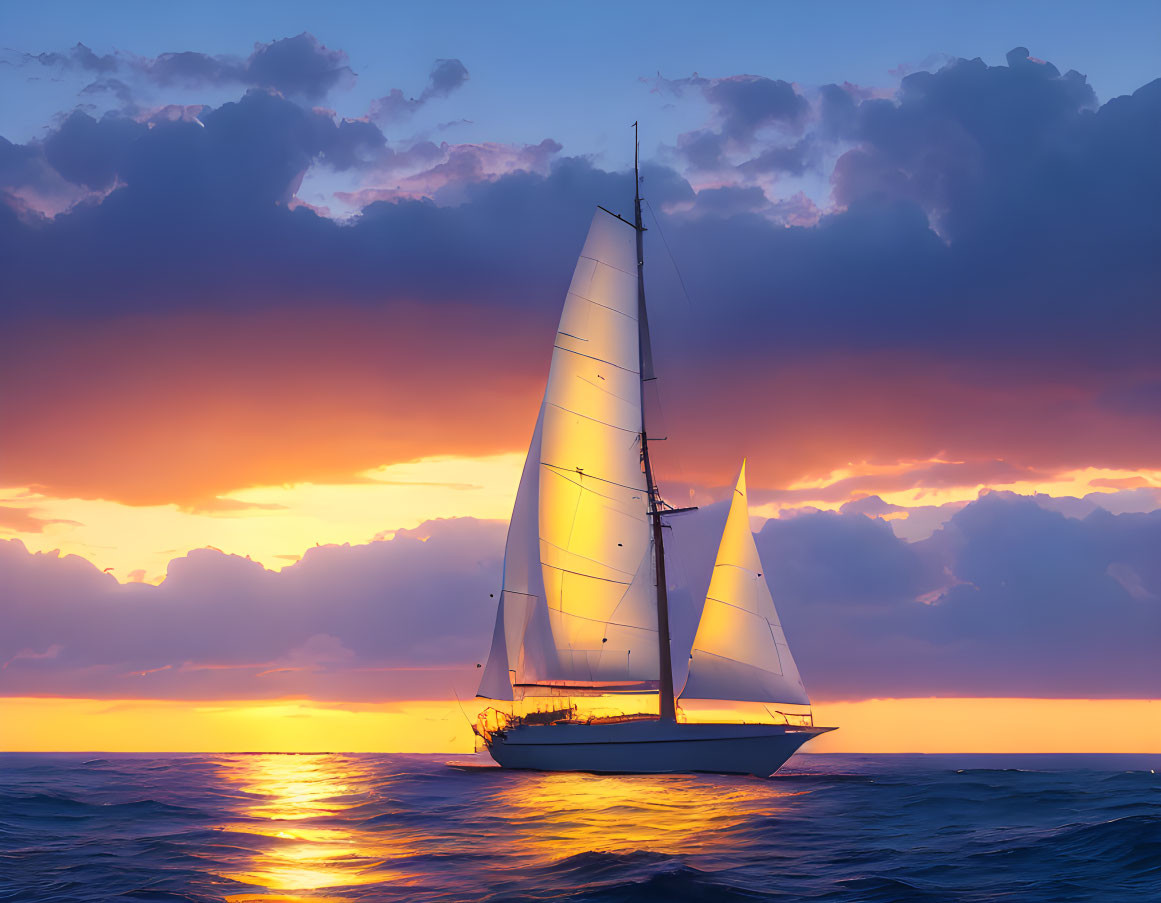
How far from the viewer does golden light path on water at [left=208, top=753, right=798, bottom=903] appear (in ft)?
114

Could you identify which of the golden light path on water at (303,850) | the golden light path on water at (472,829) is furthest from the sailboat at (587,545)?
the golden light path on water at (303,850)

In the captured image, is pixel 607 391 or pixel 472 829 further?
pixel 607 391

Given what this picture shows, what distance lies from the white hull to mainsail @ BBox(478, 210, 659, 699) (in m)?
4.80

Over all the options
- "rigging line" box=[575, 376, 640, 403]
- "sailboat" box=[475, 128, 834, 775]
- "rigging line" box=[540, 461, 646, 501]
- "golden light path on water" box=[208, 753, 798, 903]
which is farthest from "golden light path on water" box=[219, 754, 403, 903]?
"rigging line" box=[575, 376, 640, 403]

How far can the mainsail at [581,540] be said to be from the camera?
72750 mm

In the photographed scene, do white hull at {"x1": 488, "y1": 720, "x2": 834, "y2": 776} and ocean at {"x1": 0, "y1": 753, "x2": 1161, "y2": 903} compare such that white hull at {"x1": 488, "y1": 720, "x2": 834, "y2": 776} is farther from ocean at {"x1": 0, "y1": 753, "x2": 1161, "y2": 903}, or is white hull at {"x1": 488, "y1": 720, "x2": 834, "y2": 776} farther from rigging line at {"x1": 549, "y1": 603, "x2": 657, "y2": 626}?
rigging line at {"x1": 549, "y1": 603, "x2": 657, "y2": 626}

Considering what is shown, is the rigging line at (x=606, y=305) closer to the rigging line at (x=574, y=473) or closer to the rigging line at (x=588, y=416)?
the rigging line at (x=588, y=416)

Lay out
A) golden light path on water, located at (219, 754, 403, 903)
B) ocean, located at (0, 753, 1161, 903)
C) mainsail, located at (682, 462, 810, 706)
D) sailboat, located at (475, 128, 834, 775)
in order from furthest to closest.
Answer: sailboat, located at (475, 128, 834, 775), mainsail, located at (682, 462, 810, 706), golden light path on water, located at (219, 754, 403, 903), ocean, located at (0, 753, 1161, 903)

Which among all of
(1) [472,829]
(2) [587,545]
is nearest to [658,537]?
(2) [587,545]

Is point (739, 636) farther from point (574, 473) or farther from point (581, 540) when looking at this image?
point (574, 473)

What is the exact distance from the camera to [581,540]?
239 feet

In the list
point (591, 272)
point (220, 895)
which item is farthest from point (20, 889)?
point (591, 272)

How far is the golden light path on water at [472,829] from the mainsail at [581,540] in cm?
776

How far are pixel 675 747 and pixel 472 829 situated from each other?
22761 mm
